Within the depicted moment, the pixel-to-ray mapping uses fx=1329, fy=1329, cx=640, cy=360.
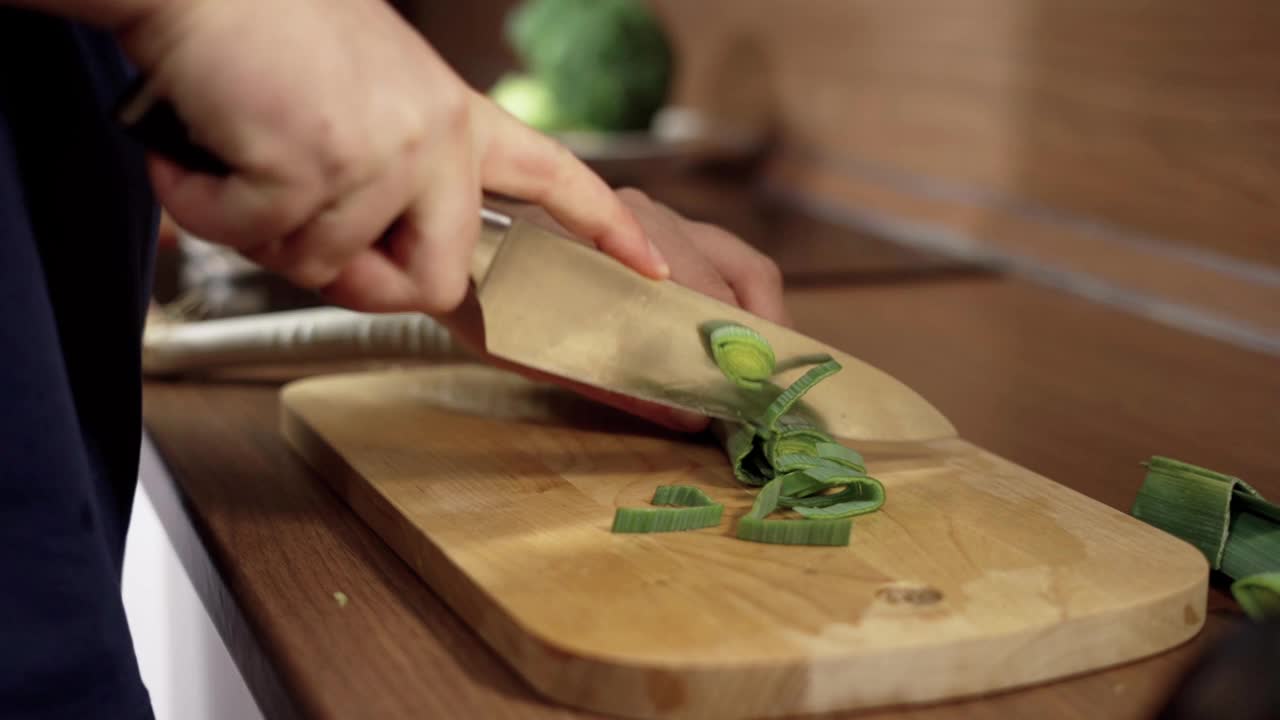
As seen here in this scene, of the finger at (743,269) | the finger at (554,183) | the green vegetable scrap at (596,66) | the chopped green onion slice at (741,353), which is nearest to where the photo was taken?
the finger at (554,183)

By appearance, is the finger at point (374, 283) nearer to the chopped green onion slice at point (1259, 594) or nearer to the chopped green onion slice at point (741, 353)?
the chopped green onion slice at point (741, 353)

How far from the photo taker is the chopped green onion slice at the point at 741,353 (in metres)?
0.80

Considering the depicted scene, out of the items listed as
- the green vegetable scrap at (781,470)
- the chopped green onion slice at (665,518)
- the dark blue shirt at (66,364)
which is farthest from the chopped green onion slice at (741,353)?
the dark blue shirt at (66,364)

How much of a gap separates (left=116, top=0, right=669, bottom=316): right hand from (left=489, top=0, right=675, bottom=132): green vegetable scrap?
147 cm

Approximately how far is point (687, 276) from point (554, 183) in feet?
0.70

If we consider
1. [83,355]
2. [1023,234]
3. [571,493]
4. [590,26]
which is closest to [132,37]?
[83,355]

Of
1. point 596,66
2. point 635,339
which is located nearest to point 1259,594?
point 635,339

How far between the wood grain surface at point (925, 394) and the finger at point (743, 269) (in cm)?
19

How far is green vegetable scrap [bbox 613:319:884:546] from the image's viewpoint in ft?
2.30

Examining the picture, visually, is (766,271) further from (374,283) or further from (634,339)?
(374,283)

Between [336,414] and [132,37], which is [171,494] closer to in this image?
[336,414]

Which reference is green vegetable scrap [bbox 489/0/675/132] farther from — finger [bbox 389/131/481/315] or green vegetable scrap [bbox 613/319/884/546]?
finger [bbox 389/131/481/315]

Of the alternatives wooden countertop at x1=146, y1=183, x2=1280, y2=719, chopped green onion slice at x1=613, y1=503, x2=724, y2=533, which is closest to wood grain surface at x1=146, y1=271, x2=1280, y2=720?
wooden countertop at x1=146, y1=183, x2=1280, y2=719

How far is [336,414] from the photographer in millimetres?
937
